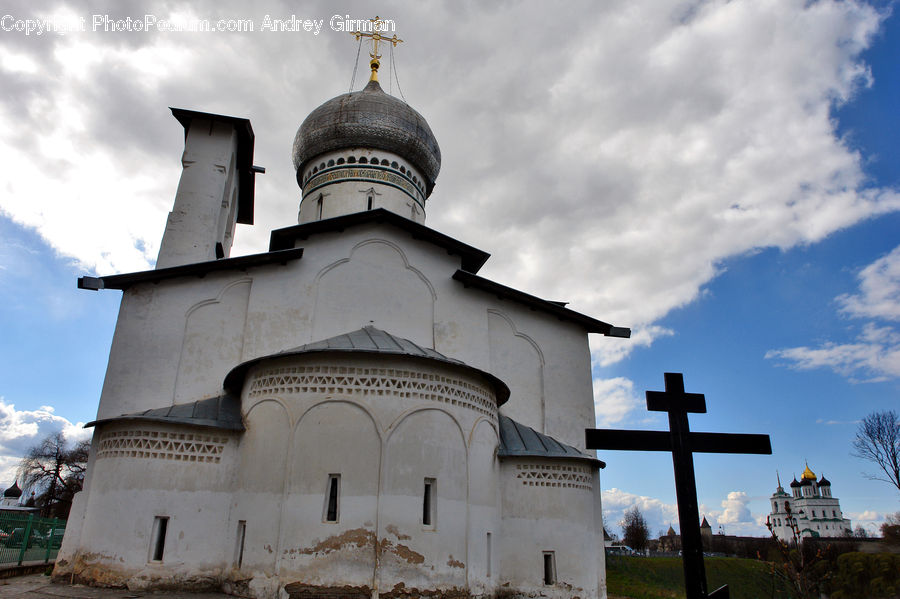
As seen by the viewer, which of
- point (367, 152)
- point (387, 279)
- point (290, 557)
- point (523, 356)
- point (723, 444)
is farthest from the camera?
point (367, 152)

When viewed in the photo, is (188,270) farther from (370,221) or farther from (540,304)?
(540,304)

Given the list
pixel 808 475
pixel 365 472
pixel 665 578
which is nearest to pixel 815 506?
pixel 808 475

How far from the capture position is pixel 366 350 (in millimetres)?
8930

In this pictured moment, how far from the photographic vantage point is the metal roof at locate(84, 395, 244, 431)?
915 cm

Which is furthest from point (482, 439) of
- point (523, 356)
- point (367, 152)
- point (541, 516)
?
point (367, 152)

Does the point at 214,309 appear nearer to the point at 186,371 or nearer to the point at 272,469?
the point at 186,371

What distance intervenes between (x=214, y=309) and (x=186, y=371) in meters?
1.28

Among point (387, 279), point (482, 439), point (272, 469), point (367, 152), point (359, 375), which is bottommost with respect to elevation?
point (272, 469)

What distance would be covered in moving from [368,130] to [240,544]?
11.2 metres

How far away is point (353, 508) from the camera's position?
26.7ft

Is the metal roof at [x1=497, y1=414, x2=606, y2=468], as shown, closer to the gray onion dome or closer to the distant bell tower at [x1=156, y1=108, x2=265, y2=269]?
the distant bell tower at [x1=156, y1=108, x2=265, y2=269]

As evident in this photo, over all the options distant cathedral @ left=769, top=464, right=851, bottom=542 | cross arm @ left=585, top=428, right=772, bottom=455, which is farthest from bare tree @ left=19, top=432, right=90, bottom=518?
distant cathedral @ left=769, top=464, right=851, bottom=542

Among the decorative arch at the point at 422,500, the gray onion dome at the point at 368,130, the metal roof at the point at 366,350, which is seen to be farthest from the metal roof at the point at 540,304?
the gray onion dome at the point at 368,130

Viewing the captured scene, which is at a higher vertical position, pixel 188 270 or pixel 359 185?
pixel 359 185
